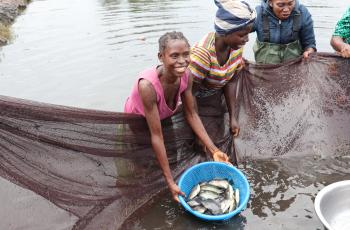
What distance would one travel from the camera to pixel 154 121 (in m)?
2.91

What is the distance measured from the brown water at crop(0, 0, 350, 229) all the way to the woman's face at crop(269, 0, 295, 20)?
1.60 metres

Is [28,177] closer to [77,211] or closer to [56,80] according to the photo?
[77,211]

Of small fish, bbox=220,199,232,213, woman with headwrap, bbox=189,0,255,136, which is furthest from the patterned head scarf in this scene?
small fish, bbox=220,199,232,213

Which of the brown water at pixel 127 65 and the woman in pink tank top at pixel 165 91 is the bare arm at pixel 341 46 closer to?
the brown water at pixel 127 65

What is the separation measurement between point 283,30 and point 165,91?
1655 mm

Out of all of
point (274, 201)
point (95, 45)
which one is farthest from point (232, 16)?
point (95, 45)

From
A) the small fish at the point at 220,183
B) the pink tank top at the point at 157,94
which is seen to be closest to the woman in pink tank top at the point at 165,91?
the pink tank top at the point at 157,94

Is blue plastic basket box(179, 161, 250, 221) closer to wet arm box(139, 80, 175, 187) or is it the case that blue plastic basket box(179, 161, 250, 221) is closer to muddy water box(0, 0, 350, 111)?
wet arm box(139, 80, 175, 187)

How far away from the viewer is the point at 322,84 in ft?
13.0

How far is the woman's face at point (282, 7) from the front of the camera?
11.7ft

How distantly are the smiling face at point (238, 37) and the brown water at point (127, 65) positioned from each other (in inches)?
59.7

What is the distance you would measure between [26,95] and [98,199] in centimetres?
442

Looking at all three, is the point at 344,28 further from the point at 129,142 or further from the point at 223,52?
the point at 129,142

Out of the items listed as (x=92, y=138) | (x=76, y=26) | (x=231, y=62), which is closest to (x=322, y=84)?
(x=231, y=62)
